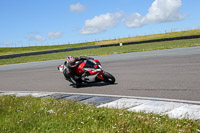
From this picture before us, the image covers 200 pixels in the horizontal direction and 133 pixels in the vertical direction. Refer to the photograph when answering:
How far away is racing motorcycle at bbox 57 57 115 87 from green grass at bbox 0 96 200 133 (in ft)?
9.67

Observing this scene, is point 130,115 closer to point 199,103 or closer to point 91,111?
point 91,111

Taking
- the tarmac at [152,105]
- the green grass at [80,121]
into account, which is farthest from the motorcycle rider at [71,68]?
the green grass at [80,121]

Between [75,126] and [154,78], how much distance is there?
19.9 ft

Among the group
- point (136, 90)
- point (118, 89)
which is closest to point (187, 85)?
point (136, 90)

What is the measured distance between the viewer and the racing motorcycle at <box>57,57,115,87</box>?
9828mm

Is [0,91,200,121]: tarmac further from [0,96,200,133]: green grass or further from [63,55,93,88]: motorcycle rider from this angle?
[63,55,93,88]: motorcycle rider

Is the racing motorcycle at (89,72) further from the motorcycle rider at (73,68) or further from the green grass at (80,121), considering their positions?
the green grass at (80,121)

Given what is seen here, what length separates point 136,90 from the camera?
8.53 meters

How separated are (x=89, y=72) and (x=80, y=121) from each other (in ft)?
15.1

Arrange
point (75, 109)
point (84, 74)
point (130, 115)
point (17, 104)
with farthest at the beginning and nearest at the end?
1. point (84, 74)
2. point (17, 104)
3. point (75, 109)
4. point (130, 115)

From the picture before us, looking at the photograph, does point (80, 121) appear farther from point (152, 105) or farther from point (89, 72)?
point (89, 72)

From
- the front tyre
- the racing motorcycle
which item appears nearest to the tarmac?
the racing motorcycle

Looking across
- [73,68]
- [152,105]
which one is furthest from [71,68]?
[152,105]

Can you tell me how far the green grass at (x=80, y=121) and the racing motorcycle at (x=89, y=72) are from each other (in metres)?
2.95
